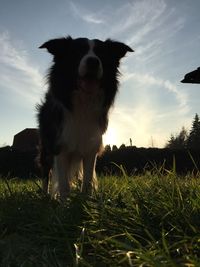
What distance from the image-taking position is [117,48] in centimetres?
654

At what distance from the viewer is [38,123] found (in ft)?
24.5

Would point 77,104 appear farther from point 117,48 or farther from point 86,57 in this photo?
point 117,48

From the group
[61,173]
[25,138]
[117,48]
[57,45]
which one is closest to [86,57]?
[57,45]

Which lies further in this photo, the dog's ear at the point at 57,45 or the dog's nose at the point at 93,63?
the dog's ear at the point at 57,45

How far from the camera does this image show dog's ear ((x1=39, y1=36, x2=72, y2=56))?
20.8 feet

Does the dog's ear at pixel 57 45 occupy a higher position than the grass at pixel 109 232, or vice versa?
the dog's ear at pixel 57 45

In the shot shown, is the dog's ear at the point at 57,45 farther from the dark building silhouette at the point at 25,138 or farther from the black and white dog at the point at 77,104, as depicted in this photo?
the dark building silhouette at the point at 25,138

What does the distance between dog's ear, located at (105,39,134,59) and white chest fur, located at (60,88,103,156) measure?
588 millimetres

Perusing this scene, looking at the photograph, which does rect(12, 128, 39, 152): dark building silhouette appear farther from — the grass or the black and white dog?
the grass

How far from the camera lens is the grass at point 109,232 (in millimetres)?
2748

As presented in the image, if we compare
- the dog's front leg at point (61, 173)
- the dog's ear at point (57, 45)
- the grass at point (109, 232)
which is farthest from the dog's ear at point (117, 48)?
the grass at point (109, 232)

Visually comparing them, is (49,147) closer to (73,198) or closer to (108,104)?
(108,104)

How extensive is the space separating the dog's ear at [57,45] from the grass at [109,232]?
2.73m

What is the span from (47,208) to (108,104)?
2542mm
